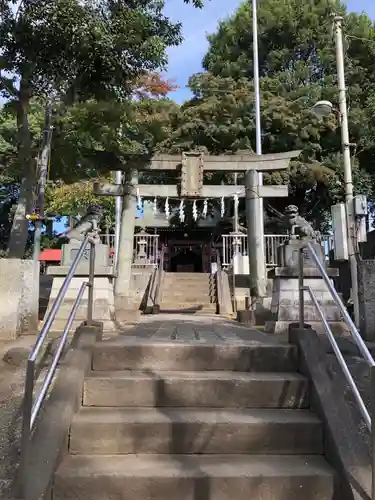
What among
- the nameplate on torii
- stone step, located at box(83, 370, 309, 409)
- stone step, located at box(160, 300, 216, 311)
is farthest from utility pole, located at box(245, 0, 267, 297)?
stone step, located at box(83, 370, 309, 409)

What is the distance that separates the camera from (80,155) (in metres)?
10.2

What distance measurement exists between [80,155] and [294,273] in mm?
6489

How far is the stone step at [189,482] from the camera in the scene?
8.86 feet

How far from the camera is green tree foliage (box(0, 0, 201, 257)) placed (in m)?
7.62

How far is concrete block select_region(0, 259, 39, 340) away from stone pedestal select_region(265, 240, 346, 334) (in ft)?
10.8

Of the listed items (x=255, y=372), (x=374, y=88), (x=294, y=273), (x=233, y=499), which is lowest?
(x=233, y=499)

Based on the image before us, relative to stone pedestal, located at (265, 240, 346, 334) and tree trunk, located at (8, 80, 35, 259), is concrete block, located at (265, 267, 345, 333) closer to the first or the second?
stone pedestal, located at (265, 240, 346, 334)

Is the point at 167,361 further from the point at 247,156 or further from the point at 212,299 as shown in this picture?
the point at 212,299

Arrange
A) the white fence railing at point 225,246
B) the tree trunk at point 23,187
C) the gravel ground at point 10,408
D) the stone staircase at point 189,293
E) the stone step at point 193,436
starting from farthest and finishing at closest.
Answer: the white fence railing at point 225,246, the stone staircase at point 189,293, the tree trunk at point 23,187, the stone step at point 193,436, the gravel ground at point 10,408

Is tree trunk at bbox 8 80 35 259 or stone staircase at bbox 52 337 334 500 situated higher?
tree trunk at bbox 8 80 35 259

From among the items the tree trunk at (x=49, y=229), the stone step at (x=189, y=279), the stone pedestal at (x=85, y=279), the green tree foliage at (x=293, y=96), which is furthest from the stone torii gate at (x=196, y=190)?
the tree trunk at (x=49, y=229)

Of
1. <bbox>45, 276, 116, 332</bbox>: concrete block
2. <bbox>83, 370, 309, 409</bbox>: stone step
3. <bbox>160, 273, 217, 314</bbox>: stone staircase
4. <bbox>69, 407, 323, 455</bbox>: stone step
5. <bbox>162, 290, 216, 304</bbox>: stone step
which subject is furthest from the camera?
<bbox>162, 290, 216, 304</bbox>: stone step

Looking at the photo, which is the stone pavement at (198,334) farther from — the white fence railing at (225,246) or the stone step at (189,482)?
the white fence railing at (225,246)

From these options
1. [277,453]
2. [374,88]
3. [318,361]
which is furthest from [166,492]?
[374,88]
